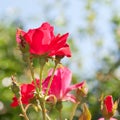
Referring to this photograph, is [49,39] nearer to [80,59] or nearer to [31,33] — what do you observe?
[31,33]

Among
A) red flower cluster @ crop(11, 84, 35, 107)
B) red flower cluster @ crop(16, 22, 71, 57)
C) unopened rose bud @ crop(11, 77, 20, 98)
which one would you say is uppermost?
red flower cluster @ crop(16, 22, 71, 57)

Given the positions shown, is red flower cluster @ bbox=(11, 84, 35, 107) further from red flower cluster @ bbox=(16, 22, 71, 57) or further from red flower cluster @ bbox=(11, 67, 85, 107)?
red flower cluster @ bbox=(16, 22, 71, 57)

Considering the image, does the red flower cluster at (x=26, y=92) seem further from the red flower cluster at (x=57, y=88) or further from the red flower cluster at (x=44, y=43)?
the red flower cluster at (x=44, y=43)

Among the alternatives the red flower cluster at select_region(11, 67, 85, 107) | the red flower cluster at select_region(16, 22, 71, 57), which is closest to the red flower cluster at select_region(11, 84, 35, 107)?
the red flower cluster at select_region(11, 67, 85, 107)

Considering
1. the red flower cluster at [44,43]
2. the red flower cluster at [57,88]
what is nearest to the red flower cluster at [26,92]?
the red flower cluster at [57,88]

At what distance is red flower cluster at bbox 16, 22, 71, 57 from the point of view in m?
1.38

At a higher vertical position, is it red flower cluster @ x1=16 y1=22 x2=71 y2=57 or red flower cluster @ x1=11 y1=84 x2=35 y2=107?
red flower cluster @ x1=16 y1=22 x2=71 y2=57

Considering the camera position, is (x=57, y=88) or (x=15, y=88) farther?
(x=57, y=88)

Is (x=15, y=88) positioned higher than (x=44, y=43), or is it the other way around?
(x=44, y=43)

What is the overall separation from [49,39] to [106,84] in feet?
8.28

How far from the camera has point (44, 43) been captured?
1.42 metres

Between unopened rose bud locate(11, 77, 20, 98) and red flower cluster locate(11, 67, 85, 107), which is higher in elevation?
red flower cluster locate(11, 67, 85, 107)

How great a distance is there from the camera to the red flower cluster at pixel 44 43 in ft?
4.54

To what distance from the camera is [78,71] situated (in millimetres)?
5004
